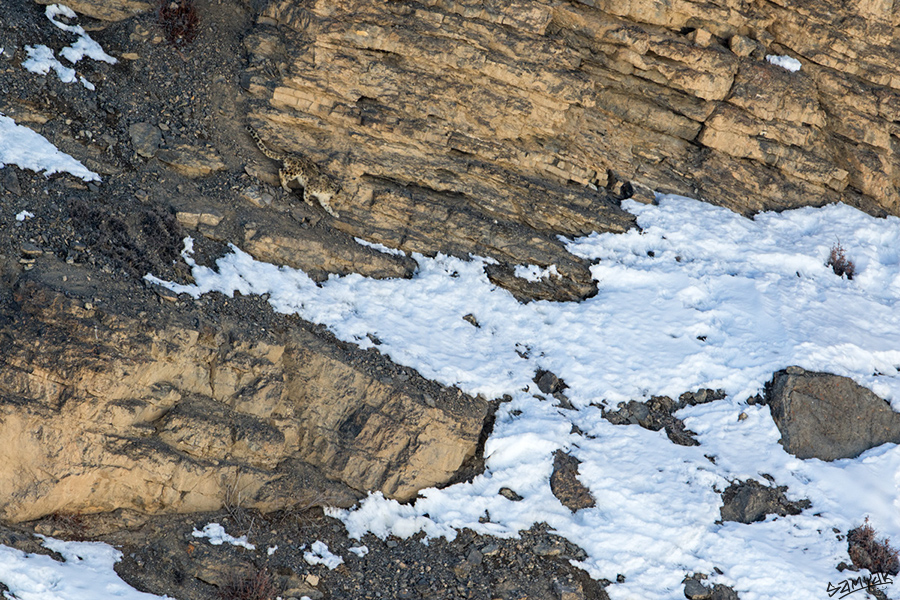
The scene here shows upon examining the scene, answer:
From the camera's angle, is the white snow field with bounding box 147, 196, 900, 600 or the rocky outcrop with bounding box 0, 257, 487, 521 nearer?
the rocky outcrop with bounding box 0, 257, 487, 521

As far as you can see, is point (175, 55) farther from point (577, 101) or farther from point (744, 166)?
point (744, 166)

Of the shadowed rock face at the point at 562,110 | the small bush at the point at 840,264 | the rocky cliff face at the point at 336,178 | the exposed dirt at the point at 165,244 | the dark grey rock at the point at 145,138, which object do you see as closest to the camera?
the exposed dirt at the point at 165,244

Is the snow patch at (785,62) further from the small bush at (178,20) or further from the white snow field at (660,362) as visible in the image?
the small bush at (178,20)

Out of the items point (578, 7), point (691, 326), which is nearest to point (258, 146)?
point (578, 7)

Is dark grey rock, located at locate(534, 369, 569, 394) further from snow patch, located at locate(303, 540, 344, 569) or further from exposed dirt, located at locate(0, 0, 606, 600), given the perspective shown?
snow patch, located at locate(303, 540, 344, 569)

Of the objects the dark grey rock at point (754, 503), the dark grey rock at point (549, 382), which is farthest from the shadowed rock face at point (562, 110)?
the dark grey rock at point (754, 503)

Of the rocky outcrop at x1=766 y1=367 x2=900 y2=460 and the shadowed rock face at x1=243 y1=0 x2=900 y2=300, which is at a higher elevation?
the shadowed rock face at x1=243 y1=0 x2=900 y2=300

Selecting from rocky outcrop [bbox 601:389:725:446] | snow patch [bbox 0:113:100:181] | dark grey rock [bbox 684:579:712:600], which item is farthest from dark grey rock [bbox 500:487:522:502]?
snow patch [bbox 0:113:100:181]
